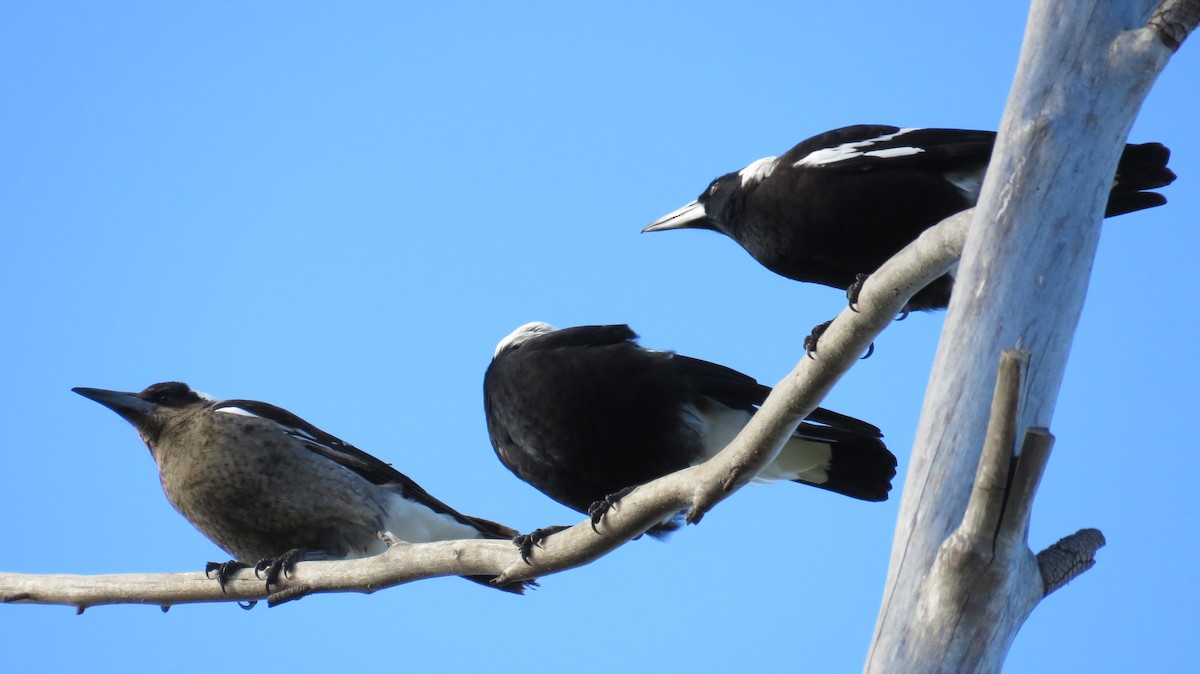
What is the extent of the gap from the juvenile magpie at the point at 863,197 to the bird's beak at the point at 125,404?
2494 millimetres

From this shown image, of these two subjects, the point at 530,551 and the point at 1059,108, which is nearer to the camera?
the point at 1059,108

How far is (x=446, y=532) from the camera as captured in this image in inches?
193

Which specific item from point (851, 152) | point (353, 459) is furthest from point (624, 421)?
point (353, 459)

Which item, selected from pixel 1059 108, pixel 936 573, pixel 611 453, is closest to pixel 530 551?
pixel 611 453

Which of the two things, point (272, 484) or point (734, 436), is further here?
point (272, 484)

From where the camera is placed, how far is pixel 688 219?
479 cm

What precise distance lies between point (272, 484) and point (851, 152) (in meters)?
2.38

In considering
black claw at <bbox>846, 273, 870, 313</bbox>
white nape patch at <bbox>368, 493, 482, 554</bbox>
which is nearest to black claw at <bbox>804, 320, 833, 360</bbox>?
black claw at <bbox>846, 273, 870, 313</bbox>

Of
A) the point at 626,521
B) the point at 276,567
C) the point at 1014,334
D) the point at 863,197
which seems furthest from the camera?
the point at 276,567

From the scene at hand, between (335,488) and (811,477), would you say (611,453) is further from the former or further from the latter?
(335,488)

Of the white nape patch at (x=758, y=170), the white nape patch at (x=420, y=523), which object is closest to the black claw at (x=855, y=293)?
the white nape patch at (x=758, y=170)

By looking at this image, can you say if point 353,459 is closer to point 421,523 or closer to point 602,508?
point 421,523

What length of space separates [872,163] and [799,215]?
0.28 m

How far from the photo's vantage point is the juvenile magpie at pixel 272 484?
460 centimetres
